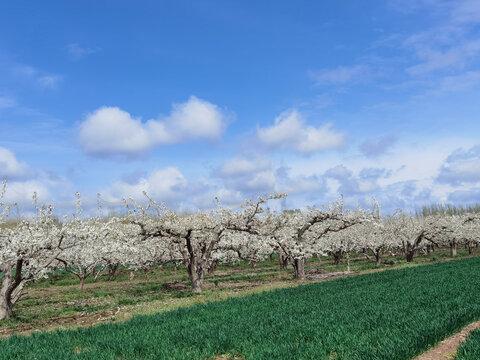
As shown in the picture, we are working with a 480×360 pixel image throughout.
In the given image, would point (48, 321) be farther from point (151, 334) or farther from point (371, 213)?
point (371, 213)

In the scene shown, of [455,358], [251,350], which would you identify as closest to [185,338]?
[251,350]

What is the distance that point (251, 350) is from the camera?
404 inches

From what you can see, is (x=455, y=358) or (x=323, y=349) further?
(x=323, y=349)

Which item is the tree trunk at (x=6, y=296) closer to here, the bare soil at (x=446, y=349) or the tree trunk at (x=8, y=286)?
the tree trunk at (x=8, y=286)

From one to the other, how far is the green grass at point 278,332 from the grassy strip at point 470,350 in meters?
0.94

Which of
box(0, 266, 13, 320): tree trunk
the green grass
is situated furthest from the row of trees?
the green grass

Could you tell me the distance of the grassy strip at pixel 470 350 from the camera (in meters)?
8.57

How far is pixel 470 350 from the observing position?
8.90 metres

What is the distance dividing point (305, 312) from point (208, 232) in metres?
14.5

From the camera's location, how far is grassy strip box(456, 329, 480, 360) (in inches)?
337

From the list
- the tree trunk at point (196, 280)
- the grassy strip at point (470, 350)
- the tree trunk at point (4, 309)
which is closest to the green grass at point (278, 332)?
the grassy strip at point (470, 350)

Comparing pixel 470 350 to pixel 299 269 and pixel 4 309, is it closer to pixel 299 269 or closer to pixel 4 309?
pixel 4 309

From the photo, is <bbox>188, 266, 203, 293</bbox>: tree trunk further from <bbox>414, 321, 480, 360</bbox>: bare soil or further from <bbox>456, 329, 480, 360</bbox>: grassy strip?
<bbox>456, 329, 480, 360</bbox>: grassy strip

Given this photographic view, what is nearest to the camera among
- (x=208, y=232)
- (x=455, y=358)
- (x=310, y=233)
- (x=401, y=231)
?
(x=455, y=358)
